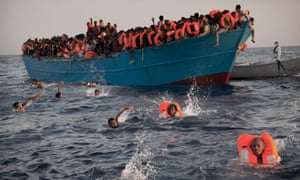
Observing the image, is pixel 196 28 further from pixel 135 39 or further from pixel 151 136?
pixel 151 136

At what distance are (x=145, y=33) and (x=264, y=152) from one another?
39.0 feet

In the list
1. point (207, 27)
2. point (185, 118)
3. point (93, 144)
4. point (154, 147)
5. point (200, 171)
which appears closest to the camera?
point (200, 171)

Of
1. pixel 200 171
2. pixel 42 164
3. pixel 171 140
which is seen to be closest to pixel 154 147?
pixel 171 140

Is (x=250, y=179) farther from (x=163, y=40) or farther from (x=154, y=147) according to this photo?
(x=163, y=40)

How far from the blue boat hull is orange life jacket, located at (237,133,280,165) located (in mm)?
9711

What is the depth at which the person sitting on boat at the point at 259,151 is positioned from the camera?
22.0 ft

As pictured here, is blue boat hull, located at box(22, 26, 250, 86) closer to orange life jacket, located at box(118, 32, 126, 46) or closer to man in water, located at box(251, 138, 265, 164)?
orange life jacket, located at box(118, 32, 126, 46)

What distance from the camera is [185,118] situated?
11656mm

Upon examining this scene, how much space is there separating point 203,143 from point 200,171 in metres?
1.88

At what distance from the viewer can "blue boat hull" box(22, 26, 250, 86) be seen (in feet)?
53.9

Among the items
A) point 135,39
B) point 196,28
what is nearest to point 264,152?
point 196,28

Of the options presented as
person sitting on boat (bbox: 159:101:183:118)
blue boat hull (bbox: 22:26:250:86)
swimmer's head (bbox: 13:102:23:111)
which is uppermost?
blue boat hull (bbox: 22:26:250:86)

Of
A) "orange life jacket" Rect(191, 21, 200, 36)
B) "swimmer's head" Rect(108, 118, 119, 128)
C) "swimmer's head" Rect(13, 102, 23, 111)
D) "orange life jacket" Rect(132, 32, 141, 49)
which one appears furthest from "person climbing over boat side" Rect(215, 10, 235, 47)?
"swimmer's head" Rect(13, 102, 23, 111)

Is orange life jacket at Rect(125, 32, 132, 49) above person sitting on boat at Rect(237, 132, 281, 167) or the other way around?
above
